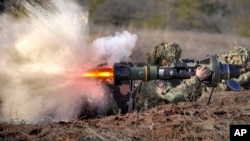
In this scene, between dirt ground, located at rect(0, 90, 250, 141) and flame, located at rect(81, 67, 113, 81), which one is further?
flame, located at rect(81, 67, 113, 81)

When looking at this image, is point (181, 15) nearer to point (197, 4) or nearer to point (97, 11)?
point (197, 4)

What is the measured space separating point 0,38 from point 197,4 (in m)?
31.1

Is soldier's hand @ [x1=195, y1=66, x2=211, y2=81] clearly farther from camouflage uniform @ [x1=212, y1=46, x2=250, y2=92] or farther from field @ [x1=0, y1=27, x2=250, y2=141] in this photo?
camouflage uniform @ [x1=212, y1=46, x2=250, y2=92]

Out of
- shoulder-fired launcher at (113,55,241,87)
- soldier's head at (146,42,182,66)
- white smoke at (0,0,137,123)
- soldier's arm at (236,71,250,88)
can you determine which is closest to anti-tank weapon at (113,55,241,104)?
shoulder-fired launcher at (113,55,241,87)

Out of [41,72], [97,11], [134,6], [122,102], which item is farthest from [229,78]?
[134,6]

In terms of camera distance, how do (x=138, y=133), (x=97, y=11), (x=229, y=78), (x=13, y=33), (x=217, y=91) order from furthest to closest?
(x=97, y=11) → (x=217, y=91) → (x=13, y=33) → (x=229, y=78) → (x=138, y=133)

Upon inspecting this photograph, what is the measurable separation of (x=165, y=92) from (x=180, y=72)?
713mm

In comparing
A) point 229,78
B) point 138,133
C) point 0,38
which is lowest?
point 138,133

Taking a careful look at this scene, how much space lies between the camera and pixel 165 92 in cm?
888

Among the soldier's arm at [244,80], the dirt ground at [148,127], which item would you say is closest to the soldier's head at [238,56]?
the soldier's arm at [244,80]

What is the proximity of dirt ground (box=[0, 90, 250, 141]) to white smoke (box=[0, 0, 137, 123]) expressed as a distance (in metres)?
1.26

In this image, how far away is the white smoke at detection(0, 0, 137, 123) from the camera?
863 centimetres

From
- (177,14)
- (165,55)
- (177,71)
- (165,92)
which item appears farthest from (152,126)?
(177,14)

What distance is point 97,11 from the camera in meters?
35.6
